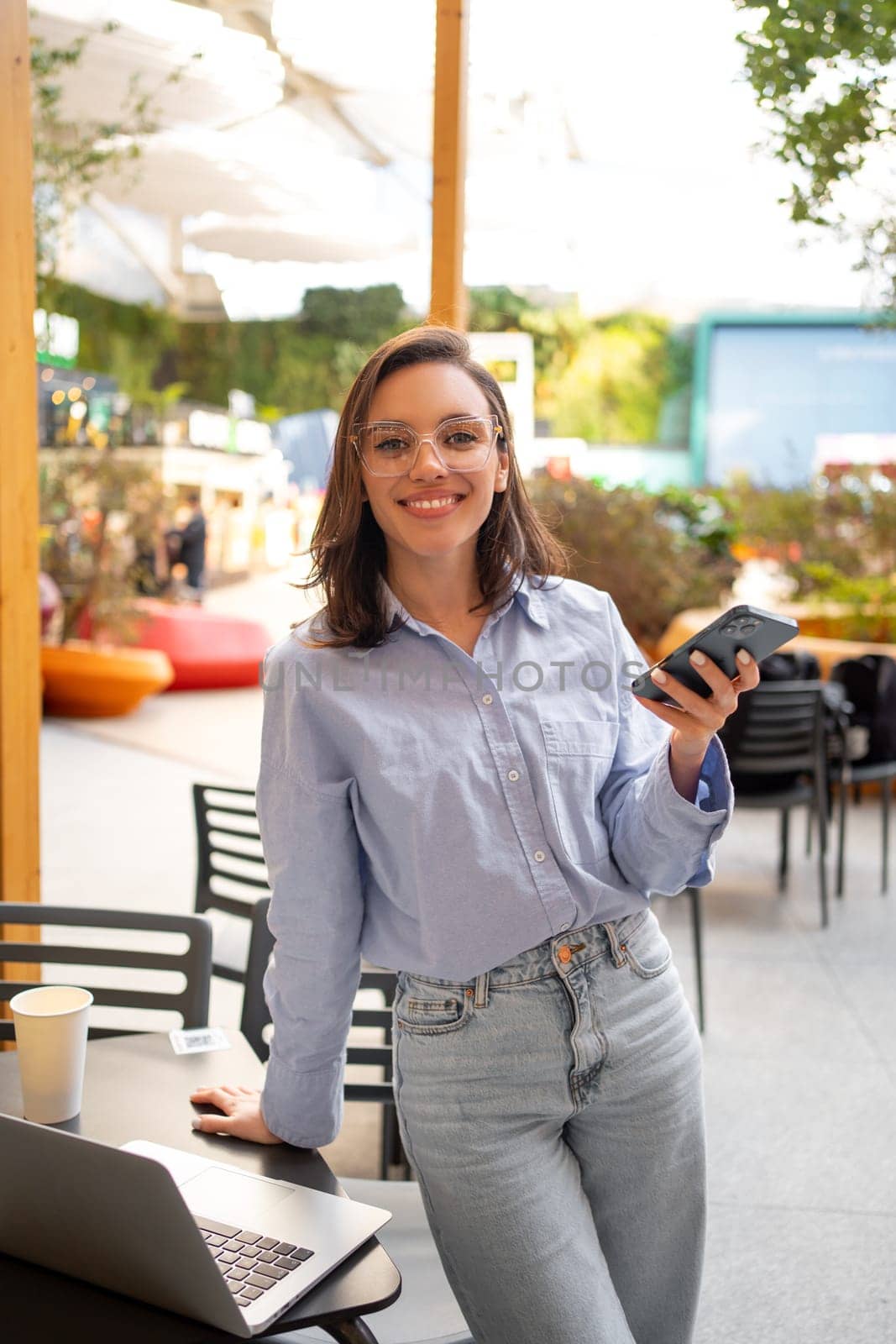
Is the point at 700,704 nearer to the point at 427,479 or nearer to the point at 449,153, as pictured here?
the point at 427,479

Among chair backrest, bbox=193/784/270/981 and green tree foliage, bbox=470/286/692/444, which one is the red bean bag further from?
green tree foliage, bbox=470/286/692/444

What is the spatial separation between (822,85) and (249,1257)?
2916 millimetres

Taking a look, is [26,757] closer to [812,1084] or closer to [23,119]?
[23,119]

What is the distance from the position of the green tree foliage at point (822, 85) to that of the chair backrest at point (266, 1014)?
7.73 ft

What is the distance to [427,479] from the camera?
1.25 metres

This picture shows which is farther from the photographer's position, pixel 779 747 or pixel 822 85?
pixel 779 747

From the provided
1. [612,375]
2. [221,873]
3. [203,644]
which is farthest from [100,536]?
[612,375]

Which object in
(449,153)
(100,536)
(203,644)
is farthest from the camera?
(203,644)

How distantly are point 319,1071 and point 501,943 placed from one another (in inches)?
9.8

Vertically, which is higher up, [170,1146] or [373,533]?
[373,533]

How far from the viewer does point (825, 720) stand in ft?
14.5

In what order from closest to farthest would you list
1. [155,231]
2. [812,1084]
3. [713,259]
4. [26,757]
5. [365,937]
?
[365,937], [26,757], [812,1084], [155,231], [713,259]

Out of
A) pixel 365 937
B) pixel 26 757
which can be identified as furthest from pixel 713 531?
pixel 365 937

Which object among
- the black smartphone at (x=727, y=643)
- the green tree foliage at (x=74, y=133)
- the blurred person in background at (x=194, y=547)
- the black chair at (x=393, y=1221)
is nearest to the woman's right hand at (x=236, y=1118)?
the black chair at (x=393, y=1221)
